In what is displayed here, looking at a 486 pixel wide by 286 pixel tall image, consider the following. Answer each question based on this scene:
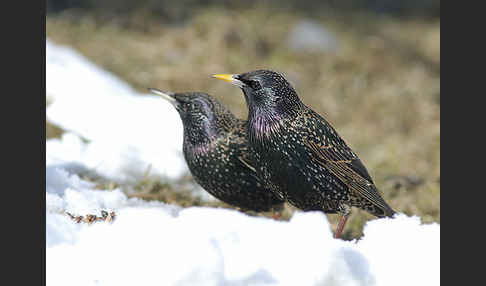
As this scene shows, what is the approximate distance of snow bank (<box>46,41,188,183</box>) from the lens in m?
4.36

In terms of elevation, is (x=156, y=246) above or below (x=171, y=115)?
above

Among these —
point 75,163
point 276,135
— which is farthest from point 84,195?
point 276,135

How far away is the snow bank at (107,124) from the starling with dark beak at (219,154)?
79cm

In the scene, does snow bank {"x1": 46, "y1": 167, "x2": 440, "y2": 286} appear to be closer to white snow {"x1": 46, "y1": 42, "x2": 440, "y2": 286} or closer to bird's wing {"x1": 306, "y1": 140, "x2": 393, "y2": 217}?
white snow {"x1": 46, "y1": 42, "x2": 440, "y2": 286}

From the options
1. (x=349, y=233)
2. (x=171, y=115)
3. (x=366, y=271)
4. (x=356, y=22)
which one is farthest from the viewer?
(x=356, y=22)

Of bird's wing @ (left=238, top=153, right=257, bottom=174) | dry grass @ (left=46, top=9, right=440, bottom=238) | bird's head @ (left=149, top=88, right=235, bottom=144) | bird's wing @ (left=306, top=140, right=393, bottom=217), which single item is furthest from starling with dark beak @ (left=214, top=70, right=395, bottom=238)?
dry grass @ (left=46, top=9, right=440, bottom=238)

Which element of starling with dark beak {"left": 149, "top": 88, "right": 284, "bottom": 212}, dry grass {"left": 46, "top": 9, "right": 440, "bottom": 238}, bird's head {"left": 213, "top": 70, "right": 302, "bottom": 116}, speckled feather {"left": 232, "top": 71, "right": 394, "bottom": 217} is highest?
bird's head {"left": 213, "top": 70, "right": 302, "bottom": 116}

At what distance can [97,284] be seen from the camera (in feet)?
7.88

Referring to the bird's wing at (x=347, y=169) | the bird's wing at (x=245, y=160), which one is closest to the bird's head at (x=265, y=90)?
the bird's wing at (x=347, y=169)

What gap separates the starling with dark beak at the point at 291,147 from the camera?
122 inches

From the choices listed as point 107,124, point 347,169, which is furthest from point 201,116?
point 107,124

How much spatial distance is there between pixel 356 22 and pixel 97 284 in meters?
7.99

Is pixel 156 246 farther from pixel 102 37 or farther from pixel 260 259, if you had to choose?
pixel 102 37

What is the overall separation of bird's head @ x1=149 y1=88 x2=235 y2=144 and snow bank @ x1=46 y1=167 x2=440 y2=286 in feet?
2.81
